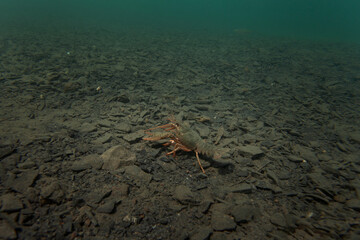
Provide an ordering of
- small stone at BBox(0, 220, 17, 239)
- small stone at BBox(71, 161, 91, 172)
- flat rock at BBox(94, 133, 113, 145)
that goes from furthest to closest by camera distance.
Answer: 1. flat rock at BBox(94, 133, 113, 145)
2. small stone at BBox(71, 161, 91, 172)
3. small stone at BBox(0, 220, 17, 239)

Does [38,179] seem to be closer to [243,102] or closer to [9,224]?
[9,224]

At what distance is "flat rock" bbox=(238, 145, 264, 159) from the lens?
3293mm

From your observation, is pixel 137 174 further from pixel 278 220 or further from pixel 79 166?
pixel 278 220

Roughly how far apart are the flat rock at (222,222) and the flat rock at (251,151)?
1.37m

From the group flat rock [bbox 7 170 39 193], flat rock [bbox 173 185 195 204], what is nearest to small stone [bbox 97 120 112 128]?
flat rock [bbox 7 170 39 193]

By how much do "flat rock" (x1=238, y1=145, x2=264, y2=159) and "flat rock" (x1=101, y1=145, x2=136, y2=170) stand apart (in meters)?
2.03

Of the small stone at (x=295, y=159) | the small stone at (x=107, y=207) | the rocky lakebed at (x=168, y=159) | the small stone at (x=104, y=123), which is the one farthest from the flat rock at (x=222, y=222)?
the small stone at (x=104, y=123)

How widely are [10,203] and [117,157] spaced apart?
1279 millimetres

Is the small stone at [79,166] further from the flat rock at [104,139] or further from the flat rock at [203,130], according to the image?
the flat rock at [203,130]

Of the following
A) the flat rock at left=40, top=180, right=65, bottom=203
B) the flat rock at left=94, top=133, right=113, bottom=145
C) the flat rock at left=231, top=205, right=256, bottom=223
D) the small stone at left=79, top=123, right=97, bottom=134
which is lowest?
the flat rock at left=231, top=205, right=256, bottom=223

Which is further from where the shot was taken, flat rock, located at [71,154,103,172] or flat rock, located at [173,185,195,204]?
flat rock, located at [71,154,103,172]

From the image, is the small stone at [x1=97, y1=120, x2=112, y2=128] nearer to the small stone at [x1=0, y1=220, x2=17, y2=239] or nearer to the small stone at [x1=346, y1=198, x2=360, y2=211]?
the small stone at [x1=0, y1=220, x2=17, y2=239]

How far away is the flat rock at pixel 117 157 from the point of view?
2700 mm

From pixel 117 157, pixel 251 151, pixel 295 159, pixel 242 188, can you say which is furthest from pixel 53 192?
pixel 295 159
